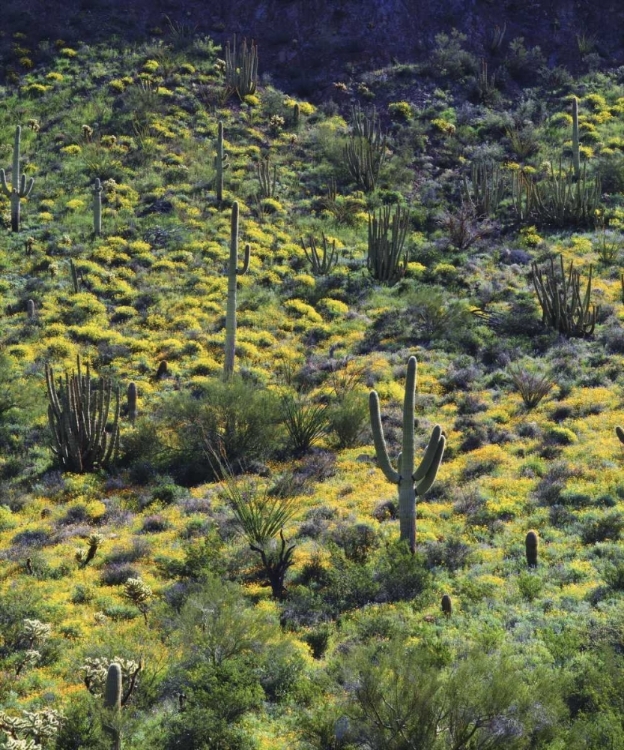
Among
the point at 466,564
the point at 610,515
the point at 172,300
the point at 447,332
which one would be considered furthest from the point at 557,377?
the point at 172,300

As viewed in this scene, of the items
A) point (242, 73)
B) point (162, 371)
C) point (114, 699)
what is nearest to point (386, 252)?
point (162, 371)

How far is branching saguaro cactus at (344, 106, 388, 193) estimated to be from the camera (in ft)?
111

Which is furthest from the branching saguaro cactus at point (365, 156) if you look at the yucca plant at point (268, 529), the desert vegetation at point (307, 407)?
the yucca plant at point (268, 529)

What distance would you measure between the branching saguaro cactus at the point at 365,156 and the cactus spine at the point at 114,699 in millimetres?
26886

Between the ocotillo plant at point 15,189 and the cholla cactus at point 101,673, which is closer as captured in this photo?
the cholla cactus at point 101,673

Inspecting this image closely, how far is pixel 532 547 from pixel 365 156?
23.2 metres

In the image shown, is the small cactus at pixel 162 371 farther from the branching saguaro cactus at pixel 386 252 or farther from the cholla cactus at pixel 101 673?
the cholla cactus at pixel 101 673

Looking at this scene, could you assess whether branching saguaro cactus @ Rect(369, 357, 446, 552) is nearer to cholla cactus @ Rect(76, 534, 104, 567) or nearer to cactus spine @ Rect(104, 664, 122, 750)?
cholla cactus @ Rect(76, 534, 104, 567)

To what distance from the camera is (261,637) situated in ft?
36.3

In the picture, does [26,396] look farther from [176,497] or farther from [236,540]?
[236,540]

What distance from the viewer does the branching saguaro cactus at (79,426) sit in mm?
17141

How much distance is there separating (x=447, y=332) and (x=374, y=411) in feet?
34.0

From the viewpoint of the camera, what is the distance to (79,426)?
17.3m

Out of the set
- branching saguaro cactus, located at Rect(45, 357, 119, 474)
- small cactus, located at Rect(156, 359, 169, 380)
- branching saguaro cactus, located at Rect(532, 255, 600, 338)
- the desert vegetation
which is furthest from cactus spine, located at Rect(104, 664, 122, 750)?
branching saguaro cactus, located at Rect(532, 255, 600, 338)
